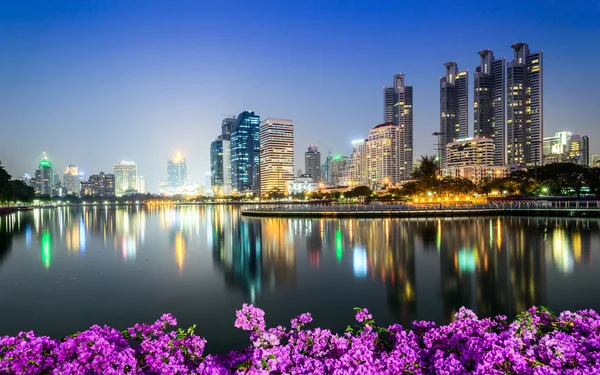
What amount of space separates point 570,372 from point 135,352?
508 centimetres

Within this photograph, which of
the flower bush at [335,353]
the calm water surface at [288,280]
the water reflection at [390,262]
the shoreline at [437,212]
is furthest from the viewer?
the shoreline at [437,212]

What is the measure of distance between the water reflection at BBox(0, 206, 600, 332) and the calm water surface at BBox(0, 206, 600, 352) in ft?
0.20

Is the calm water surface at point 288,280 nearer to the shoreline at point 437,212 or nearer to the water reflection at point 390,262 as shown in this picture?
the water reflection at point 390,262

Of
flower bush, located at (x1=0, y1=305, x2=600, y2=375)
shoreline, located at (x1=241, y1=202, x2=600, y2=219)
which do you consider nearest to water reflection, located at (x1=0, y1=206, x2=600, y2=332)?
flower bush, located at (x1=0, y1=305, x2=600, y2=375)

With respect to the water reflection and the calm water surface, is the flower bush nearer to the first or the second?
the calm water surface

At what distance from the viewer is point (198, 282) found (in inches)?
604

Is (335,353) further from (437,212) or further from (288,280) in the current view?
(437,212)

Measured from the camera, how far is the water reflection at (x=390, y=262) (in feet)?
40.5

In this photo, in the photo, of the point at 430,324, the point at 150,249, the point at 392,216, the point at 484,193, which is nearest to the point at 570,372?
the point at 430,324

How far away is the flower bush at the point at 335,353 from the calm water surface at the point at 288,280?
3773 millimetres

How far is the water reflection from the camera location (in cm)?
1234

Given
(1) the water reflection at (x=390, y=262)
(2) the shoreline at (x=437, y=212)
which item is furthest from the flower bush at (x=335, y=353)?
(2) the shoreline at (x=437, y=212)

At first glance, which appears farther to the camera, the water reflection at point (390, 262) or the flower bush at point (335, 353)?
the water reflection at point (390, 262)

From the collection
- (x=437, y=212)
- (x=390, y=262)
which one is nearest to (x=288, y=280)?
(x=390, y=262)
